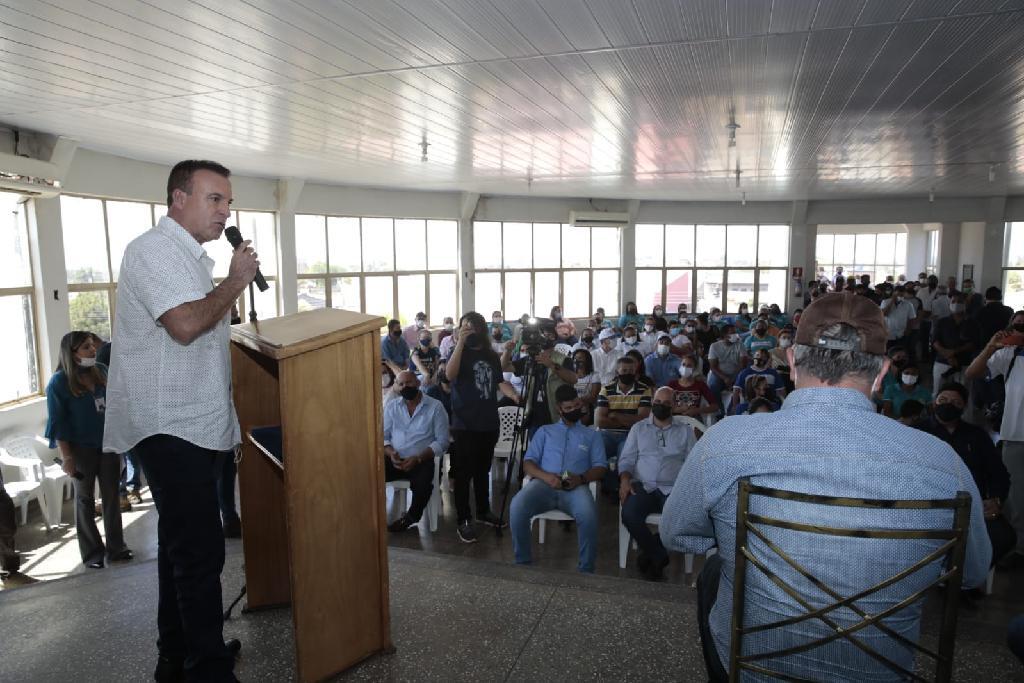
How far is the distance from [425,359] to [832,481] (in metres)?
6.58

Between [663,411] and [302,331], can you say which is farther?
[663,411]

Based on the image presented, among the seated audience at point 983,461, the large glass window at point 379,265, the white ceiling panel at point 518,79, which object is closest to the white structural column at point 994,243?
the white ceiling panel at point 518,79

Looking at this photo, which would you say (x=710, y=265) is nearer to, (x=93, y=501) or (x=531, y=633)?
(x=93, y=501)

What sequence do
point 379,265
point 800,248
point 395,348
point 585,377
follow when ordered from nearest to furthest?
1. point 585,377
2. point 395,348
3. point 379,265
4. point 800,248

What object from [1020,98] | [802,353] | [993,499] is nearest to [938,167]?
[1020,98]

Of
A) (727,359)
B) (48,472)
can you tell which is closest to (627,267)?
(727,359)

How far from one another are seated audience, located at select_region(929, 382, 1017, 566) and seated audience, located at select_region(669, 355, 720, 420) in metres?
2.05

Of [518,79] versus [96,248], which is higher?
[518,79]

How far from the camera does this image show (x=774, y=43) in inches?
132

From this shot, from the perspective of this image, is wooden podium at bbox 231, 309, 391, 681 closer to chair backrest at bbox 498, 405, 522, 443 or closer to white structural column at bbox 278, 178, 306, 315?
chair backrest at bbox 498, 405, 522, 443

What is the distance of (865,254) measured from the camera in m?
20.2

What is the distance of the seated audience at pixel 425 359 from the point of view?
7164 millimetres

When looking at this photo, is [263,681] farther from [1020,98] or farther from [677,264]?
[677,264]

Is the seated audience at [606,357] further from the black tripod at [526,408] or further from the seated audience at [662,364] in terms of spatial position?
the black tripod at [526,408]
